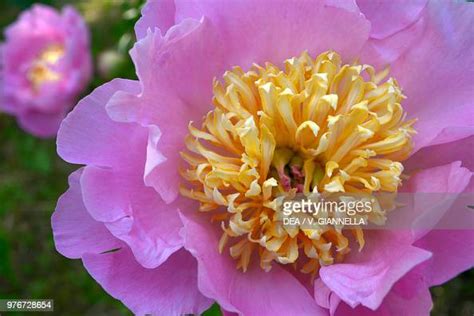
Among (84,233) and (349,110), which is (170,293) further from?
(349,110)

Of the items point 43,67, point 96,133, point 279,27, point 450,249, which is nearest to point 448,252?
point 450,249

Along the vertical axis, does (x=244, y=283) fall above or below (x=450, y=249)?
below

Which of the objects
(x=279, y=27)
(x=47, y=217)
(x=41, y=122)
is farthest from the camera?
(x=47, y=217)

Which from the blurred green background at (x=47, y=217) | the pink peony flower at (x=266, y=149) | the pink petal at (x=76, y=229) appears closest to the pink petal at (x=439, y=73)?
the pink peony flower at (x=266, y=149)

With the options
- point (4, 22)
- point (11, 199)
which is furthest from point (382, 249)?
point (4, 22)

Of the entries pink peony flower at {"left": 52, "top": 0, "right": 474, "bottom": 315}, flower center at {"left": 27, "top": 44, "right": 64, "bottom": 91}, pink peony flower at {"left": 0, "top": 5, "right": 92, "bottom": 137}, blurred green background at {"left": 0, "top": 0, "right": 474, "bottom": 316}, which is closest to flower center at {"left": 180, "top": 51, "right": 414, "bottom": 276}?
pink peony flower at {"left": 52, "top": 0, "right": 474, "bottom": 315}

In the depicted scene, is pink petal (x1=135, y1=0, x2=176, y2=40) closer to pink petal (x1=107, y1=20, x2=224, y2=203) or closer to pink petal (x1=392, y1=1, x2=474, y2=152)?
pink petal (x1=107, y1=20, x2=224, y2=203)

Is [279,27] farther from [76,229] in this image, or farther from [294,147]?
[76,229]
